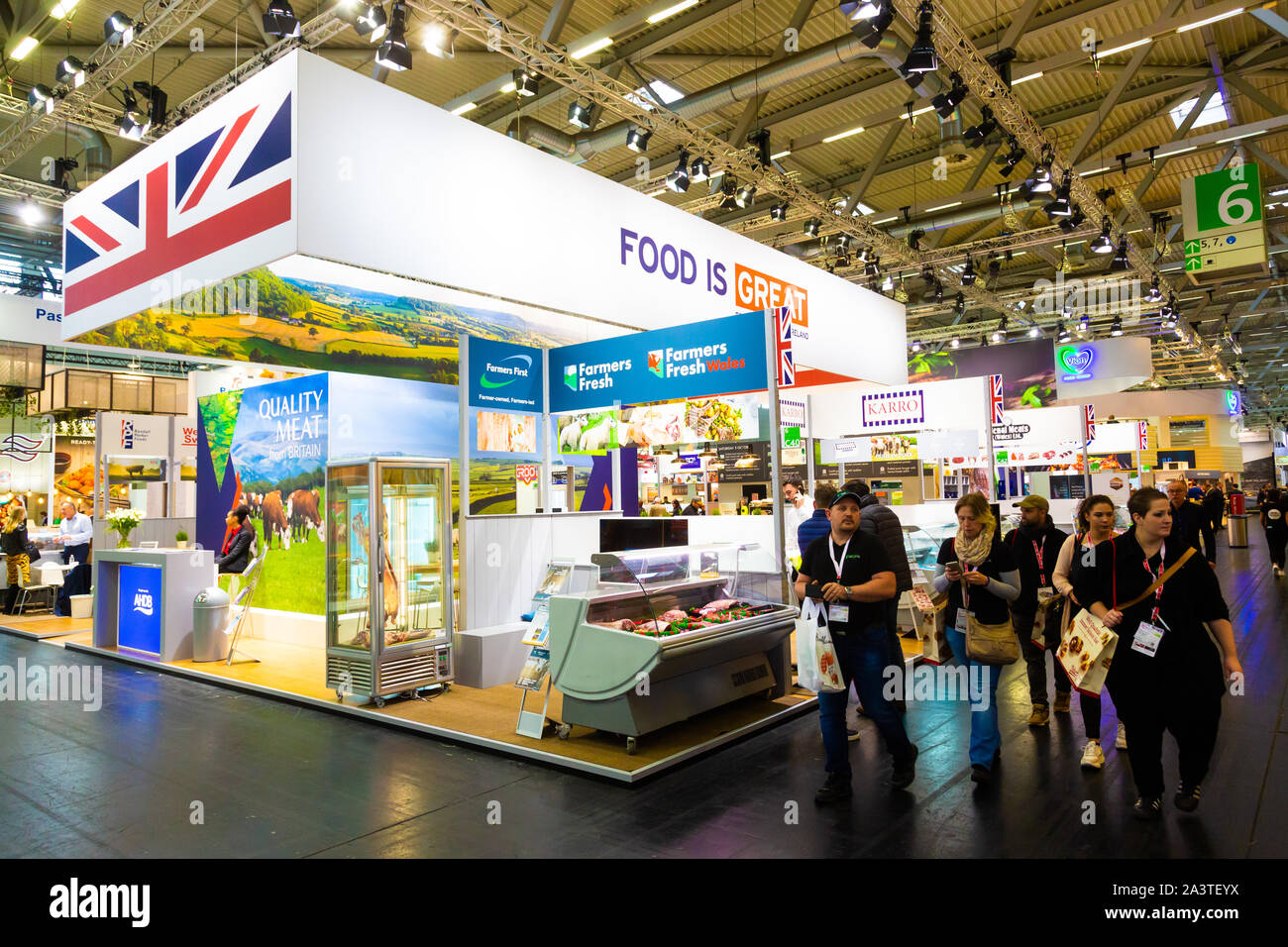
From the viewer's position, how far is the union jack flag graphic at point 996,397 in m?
10.4

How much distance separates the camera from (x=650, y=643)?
13.9 feet

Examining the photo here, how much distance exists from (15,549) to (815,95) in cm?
1226

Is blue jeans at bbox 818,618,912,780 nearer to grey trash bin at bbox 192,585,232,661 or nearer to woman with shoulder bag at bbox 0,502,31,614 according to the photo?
grey trash bin at bbox 192,585,232,661

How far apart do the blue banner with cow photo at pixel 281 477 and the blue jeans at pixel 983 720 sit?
6261mm

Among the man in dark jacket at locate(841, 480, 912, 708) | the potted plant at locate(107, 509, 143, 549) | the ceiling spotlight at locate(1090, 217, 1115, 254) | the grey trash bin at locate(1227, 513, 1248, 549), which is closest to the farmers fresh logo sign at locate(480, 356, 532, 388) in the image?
the man in dark jacket at locate(841, 480, 912, 708)

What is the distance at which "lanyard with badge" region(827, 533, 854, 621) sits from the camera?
3.69m

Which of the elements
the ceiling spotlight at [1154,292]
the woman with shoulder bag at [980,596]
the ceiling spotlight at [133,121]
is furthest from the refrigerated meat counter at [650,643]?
the ceiling spotlight at [1154,292]

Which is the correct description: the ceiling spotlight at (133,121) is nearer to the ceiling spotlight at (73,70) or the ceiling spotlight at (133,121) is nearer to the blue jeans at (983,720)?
the ceiling spotlight at (73,70)

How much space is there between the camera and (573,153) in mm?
10953

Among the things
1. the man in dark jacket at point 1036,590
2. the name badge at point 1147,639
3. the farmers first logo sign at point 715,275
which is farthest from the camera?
the farmers first logo sign at point 715,275

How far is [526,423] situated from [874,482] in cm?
808
